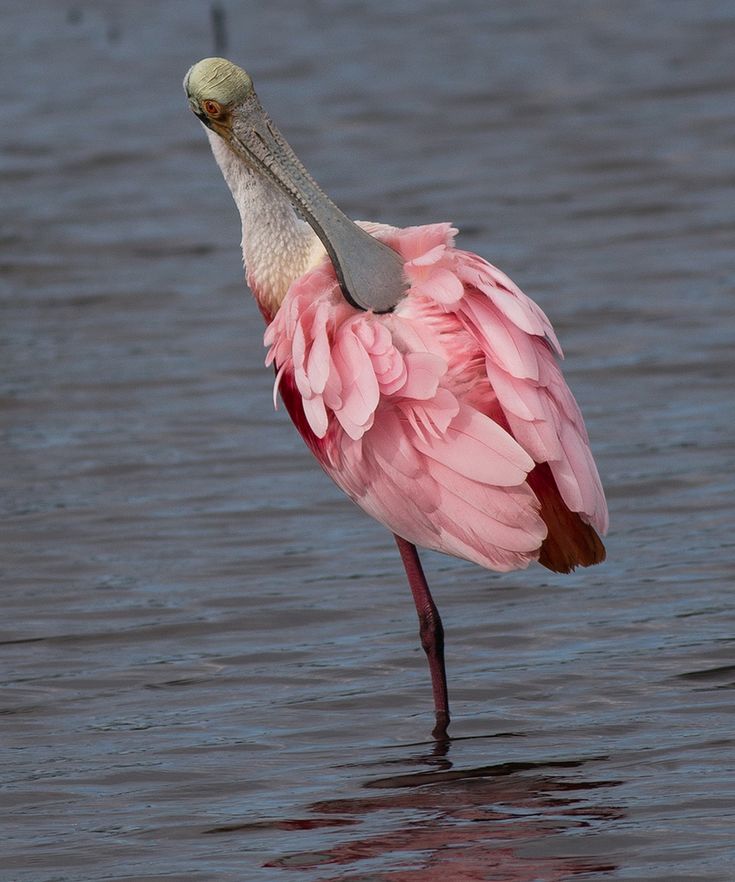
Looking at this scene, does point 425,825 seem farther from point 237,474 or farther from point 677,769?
point 237,474

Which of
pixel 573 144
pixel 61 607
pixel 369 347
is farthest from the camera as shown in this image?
pixel 573 144

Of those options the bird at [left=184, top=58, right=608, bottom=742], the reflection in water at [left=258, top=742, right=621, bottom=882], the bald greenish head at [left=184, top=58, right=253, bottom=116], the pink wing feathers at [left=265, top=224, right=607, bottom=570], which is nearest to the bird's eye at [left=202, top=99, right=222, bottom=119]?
the bald greenish head at [left=184, top=58, right=253, bottom=116]

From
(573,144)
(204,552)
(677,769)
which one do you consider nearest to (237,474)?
(204,552)

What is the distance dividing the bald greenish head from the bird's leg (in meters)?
1.35

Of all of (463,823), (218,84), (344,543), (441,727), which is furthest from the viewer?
(344,543)

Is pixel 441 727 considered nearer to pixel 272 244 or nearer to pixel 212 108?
pixel 272 244

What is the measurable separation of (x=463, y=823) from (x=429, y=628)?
996 mm

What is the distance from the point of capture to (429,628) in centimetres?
574

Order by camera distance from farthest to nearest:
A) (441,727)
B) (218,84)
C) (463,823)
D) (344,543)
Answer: (344,543)
(218,84)
(441,727)
(463,823)

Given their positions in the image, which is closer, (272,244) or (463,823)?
(463,823)

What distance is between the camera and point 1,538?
24.4 ft

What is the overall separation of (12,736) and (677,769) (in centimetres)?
180

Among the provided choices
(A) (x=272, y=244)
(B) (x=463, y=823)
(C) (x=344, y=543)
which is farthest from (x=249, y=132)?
(B) (x=463, y=823)

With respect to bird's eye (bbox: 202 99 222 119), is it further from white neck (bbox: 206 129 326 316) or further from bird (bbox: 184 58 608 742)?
bird (bbox: 184 58 608 742)
